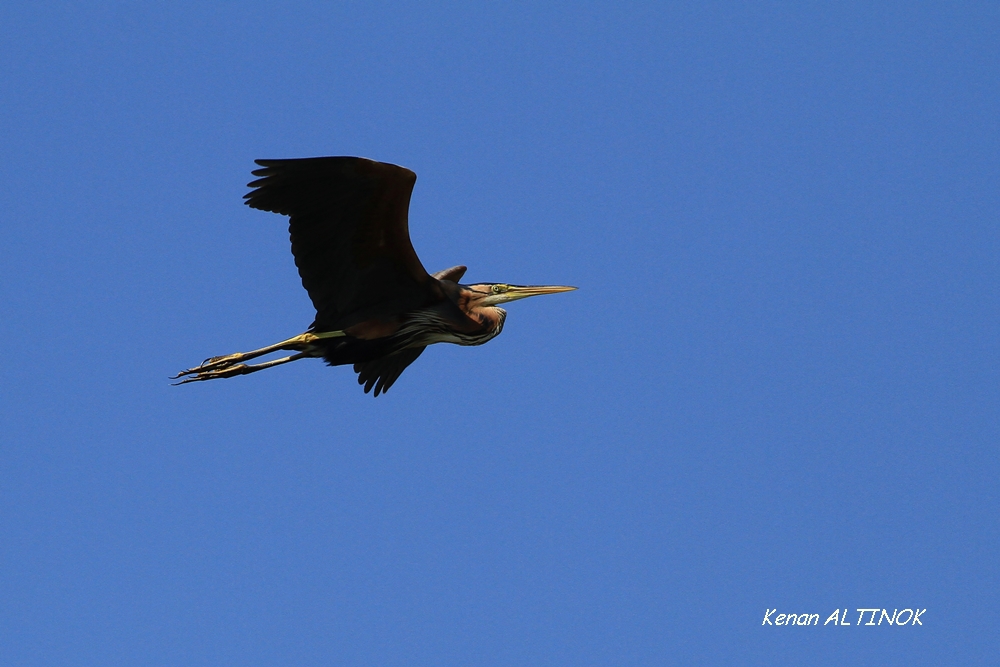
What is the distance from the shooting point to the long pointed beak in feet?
52.1

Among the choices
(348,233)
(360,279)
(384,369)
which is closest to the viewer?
(348,233)

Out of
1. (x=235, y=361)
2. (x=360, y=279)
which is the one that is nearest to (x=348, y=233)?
(x=360, y=279)

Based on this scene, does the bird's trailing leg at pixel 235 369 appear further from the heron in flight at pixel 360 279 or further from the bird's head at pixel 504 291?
the bird's head at pixel 504 291

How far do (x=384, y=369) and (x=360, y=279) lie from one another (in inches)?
78.2

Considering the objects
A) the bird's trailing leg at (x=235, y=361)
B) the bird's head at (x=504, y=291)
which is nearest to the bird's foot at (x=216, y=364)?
the bird's trailing leg at (x=235, y=361)

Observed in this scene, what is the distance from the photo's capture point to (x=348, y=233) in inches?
576

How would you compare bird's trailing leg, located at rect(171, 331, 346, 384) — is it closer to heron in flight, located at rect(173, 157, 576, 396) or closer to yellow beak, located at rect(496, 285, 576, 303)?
heron in flight, located at rect(173, 157, 576, 396)

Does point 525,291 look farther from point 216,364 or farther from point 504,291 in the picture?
point 216,364

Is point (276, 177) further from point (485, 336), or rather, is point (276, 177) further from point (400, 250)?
point (485, 336)

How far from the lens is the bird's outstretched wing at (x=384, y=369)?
1669 cm

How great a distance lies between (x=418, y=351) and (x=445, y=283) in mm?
1538

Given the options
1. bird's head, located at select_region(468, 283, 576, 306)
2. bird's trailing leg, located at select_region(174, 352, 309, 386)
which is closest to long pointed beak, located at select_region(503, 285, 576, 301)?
bird's head, located at select_region(468, 283, 576, 306)

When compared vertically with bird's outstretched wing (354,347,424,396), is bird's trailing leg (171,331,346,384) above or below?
below

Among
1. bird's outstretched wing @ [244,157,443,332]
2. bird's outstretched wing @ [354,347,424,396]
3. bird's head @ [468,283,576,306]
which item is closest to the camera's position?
bird's outstretched wing @ [244,157,443,332]
